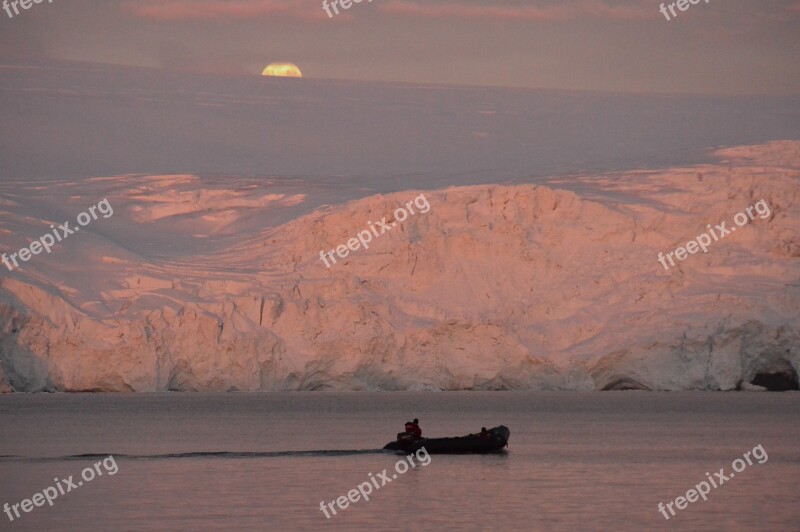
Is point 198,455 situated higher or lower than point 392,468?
higher

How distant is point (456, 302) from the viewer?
4719cm

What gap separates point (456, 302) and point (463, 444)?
16.0 m

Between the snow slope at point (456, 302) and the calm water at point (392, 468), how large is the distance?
1382 mm

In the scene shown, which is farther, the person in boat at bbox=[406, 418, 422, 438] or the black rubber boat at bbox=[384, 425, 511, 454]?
the black rubber boat at bbox=[384, 425, 511, 454]

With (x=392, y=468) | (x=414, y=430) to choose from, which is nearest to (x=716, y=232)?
(x=414, y=430)

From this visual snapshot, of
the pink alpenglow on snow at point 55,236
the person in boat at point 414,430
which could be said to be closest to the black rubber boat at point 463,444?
the person in boat at point 414,430

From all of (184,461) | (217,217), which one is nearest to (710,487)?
(184,461)

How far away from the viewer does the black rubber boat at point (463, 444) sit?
101 feet

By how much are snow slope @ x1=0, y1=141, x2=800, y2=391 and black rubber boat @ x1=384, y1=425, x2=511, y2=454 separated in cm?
1417

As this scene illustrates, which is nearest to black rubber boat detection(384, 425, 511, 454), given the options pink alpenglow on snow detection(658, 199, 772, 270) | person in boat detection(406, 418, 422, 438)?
person in boat detection(406, 418, 422, 438)

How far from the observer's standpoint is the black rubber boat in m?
30.9

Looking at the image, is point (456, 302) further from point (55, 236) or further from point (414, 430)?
point (414, 430)

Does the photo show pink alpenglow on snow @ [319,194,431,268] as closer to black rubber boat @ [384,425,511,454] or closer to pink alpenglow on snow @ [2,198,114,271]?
pink alpenglow on snow @ [2,198,114,271]

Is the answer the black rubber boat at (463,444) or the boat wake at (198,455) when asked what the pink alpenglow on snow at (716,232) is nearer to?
the black rubber boat at (463,444)
